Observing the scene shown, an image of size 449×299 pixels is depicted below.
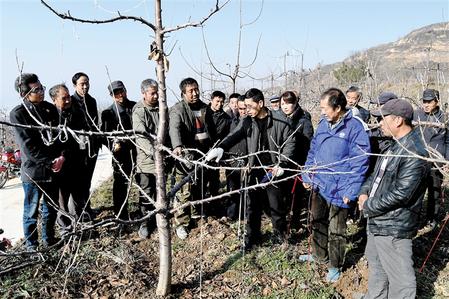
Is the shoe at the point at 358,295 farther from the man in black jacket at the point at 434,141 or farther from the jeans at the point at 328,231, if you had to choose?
the man in black jacket at the point at 434,141

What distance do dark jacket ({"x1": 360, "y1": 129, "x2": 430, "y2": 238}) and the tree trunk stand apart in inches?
→ 68.1

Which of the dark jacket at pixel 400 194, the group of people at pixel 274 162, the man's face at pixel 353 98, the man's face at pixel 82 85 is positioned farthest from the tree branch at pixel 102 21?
the man's face at pixel 353 98

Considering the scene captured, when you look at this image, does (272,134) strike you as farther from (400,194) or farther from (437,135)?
(437,135)

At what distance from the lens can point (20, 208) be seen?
20.2 ft

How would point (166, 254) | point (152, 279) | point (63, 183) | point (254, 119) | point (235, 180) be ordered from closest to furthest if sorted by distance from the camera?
point (166, 254) < point (152, 279) < point (254, 119) < point (63, 183) < point (235, 180)

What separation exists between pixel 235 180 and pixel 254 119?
1480 millimetres

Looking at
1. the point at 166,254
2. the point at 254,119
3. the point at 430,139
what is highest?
the point at 254,119

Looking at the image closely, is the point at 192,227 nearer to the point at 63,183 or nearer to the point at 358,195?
the point at 63,183

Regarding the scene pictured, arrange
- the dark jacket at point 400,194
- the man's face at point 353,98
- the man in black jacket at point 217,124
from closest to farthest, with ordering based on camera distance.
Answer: the dark jacket at point 400,194
the man's face at point 353,98
the man in black jacket at point 217,124

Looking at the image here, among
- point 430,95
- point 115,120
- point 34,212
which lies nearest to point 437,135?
point 430,95

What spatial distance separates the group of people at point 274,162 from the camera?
2.70 metres

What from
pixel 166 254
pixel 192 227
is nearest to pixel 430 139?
pixel 192 227

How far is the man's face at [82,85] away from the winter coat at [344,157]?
3.22 m

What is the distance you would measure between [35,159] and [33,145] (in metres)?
0.15
